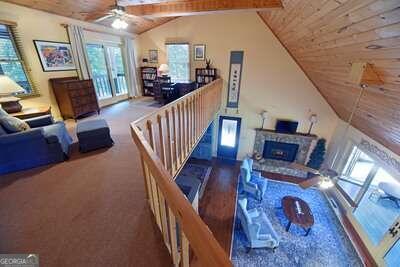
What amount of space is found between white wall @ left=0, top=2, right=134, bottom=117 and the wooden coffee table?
19.7ft

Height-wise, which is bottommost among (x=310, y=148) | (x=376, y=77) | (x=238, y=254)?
(x=238, y=254)

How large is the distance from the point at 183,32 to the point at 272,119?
4239mm

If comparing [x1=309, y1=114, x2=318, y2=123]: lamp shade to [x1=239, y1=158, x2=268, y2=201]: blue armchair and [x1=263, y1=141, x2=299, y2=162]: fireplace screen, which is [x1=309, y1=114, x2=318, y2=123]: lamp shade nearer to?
[x1=263, y1=141, x2=299, y2=162]: fireplace screen

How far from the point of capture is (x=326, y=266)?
323 centimetres

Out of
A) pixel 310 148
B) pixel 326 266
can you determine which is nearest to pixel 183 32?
pixel 310 148

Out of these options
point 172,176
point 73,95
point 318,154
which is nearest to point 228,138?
point 318,154

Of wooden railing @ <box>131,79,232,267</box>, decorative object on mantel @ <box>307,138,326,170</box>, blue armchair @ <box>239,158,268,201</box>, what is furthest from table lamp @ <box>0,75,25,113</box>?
decorative object on mantel @ <box>307,138,326,170</box>

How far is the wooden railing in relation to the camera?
0.59 meters

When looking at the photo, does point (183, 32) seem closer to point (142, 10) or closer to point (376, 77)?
point (142, 10)

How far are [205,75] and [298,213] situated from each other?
477 cm

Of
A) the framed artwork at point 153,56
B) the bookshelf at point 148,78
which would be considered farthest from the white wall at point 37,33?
the bookshelf at point 148,78

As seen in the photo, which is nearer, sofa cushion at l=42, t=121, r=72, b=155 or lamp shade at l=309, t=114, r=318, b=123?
sofa cushion at l=42, t=121, r=72, b=155

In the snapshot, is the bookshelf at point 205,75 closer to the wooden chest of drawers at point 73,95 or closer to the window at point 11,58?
the wooden chest of drawers at point 73,95

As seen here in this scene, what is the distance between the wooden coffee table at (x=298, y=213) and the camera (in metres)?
3.67
